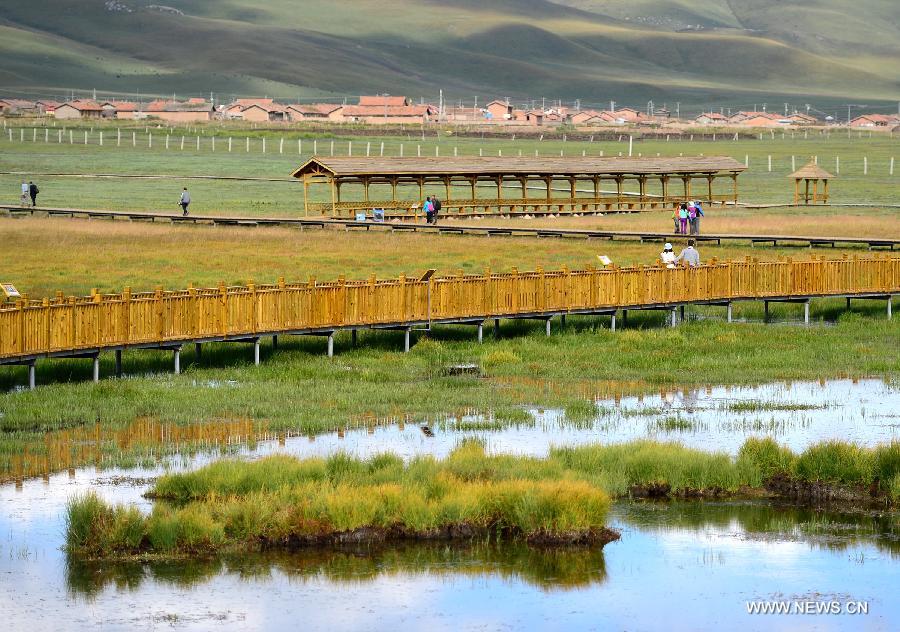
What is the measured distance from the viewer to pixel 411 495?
19.6 m

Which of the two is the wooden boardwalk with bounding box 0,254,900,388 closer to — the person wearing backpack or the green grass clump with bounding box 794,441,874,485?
the green grass clump with bounding box 794,441,874,485

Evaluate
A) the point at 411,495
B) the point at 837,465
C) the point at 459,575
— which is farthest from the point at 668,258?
the point at 459,575

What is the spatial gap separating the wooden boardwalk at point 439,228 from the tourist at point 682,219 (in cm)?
70

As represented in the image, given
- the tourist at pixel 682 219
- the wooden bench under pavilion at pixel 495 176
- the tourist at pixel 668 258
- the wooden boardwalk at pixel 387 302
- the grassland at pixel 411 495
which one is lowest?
the grassland at pixel 411 495

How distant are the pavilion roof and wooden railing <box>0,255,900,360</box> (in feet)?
107

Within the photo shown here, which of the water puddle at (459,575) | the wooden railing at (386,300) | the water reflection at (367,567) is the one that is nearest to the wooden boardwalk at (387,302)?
the wooden railing at (386,300)

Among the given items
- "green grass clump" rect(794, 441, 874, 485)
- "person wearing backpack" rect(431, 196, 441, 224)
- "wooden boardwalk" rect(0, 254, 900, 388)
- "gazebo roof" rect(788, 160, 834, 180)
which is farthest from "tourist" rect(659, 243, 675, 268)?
"gazebo roof" rect(788, 160, 834, 180)

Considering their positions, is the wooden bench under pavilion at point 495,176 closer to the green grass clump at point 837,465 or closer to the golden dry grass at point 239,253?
the golden dry grass at point 239,253

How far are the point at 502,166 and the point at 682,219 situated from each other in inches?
763

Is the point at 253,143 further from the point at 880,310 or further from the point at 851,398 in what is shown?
the point at 851,398

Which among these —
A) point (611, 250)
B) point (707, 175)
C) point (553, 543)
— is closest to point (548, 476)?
point (553, 543)

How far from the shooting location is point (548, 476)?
20.7 meters

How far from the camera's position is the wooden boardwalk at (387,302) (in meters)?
28.4

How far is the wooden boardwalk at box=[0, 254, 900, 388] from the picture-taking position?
28359mm
